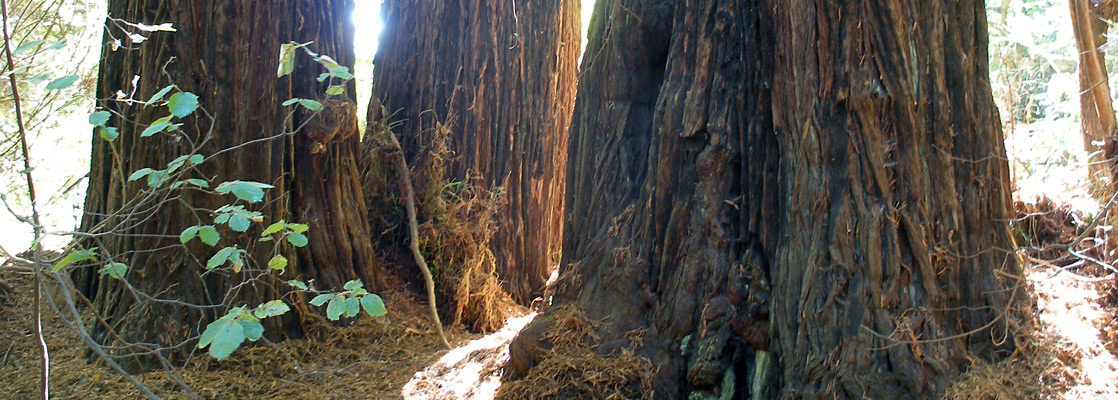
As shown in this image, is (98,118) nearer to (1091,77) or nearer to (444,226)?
(444,226)

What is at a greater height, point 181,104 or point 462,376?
A: point 181,104

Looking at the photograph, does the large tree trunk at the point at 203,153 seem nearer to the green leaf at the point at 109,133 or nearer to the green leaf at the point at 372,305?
the green leaf at the point at 109,133

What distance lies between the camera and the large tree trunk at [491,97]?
562 cm

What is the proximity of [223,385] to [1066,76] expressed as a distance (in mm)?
11601

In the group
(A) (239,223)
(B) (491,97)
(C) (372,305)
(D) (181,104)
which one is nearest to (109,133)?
(D) (181,104)

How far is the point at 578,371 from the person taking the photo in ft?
11.2

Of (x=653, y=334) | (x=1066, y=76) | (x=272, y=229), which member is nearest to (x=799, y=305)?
(x=653, y=334)

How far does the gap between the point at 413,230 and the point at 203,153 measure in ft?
5.06

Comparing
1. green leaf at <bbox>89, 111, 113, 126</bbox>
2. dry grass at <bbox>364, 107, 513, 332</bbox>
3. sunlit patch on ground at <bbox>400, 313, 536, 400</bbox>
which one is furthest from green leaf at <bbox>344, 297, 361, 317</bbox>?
dry grass at <bbox>364, 107, 513, 332</bbox>

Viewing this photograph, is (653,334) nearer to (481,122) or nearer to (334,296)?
(334,296)

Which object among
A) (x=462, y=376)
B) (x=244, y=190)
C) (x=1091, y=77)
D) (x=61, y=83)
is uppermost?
(x=1091, y=77)

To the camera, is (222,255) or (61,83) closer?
(61,83)

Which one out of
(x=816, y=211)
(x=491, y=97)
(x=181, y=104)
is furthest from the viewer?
(x=491, y=97)

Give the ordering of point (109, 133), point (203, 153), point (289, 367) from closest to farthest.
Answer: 1. point (109, 133)
2. point (203, 153)
3. point (289, 367)
